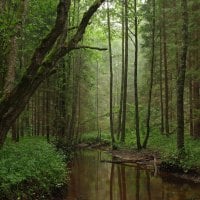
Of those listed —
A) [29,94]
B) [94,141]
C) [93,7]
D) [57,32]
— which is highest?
[93,7]

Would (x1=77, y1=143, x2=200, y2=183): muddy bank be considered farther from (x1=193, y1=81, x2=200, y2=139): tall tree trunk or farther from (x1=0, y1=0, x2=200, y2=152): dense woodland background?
(x1=193, y1=81, x2=200, y2=139): tall tree trunk

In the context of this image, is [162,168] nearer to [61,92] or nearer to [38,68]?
[38,68]

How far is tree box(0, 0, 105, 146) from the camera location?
352 inches

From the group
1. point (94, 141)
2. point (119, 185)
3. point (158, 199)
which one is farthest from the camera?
point (94, 141)

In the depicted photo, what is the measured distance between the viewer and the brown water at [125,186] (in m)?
12.1

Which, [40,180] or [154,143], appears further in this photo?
[154,143]

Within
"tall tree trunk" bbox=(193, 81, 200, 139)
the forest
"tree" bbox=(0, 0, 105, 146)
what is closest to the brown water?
the forest

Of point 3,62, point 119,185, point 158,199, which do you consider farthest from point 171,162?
point 3,62

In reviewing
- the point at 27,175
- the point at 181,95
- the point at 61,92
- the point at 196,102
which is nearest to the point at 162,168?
the point at 181,95

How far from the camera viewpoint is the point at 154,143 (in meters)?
25.6

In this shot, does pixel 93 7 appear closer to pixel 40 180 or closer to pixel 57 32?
pixel 57 32

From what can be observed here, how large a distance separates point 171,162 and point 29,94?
8.40 metres

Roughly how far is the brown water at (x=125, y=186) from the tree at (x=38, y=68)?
11.8 feet

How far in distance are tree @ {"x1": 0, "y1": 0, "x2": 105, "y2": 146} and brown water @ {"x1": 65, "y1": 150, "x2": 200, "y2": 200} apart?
3603 millimetres
